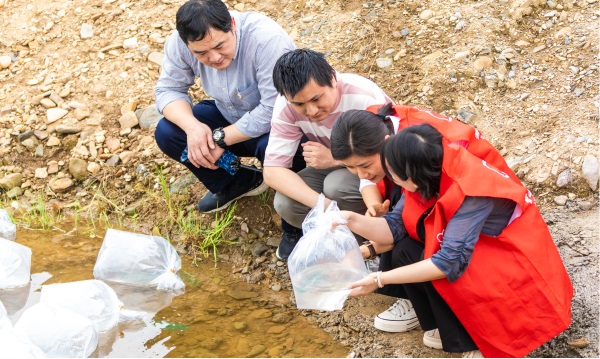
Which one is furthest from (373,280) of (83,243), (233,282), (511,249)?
(83,243)

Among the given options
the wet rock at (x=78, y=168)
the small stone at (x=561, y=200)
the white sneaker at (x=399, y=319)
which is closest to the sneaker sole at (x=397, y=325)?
the white sneaker at (x=399, y=319)

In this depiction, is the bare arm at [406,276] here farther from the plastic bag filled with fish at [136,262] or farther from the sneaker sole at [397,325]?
the plastic bag filled with fish at [136,262]

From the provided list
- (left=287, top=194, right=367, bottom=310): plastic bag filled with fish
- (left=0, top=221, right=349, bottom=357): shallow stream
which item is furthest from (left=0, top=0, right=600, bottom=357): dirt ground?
(left=287, top=194, right=367, bottom=310): plastic bag filled with fish

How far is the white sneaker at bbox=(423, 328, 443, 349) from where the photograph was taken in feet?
10.5

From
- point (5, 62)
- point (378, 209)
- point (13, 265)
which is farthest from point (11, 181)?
point (378, 209)

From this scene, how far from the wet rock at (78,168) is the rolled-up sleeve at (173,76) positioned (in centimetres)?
110

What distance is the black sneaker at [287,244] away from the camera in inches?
162

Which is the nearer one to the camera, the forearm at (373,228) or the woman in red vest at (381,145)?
the woman in red vest at (381,145)

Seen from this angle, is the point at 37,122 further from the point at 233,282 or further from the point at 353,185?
the point at 353,185

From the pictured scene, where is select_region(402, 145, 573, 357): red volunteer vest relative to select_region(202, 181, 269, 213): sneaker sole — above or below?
above

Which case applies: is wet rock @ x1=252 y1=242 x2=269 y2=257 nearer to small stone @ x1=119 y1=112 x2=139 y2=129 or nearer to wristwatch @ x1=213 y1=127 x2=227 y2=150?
wristwatch @ x1=213 y1=127 x2=227 y2=150

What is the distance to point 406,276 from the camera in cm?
283

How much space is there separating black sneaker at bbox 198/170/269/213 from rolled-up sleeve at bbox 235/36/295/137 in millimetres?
509

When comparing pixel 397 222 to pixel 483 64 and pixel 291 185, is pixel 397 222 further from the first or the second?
pixel 483 64
